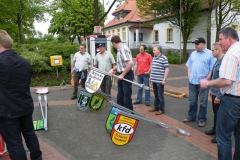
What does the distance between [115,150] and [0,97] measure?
207 centimetres

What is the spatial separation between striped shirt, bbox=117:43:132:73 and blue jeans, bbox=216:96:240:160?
2.26 metres

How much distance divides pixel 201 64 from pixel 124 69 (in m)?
1.65

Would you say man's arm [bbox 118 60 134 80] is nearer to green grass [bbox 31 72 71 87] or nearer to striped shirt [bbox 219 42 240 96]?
striped shirt [bbox 219 42 240 96]

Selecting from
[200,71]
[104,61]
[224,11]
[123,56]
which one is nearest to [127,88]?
[123,56]

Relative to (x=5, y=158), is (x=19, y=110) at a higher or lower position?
higher

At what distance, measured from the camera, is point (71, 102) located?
24.2 feet

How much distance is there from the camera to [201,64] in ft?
16.3

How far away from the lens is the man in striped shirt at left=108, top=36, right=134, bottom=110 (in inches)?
188

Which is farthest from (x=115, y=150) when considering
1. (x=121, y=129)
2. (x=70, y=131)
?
(x=70, y=131)

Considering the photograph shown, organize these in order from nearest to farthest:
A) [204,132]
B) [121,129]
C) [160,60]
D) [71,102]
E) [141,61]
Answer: [121,129] → [204,132] → [160,60] → [141,61] → [71,102]

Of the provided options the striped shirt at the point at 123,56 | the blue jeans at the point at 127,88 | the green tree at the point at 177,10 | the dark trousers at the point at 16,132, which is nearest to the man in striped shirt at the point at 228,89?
the striped shirt at the point at 123,56

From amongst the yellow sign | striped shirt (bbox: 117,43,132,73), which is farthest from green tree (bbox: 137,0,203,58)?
the yellow sign

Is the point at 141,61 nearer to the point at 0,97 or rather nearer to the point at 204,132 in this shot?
the point at 204,132

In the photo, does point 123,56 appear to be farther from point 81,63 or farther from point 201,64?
point 81,63
